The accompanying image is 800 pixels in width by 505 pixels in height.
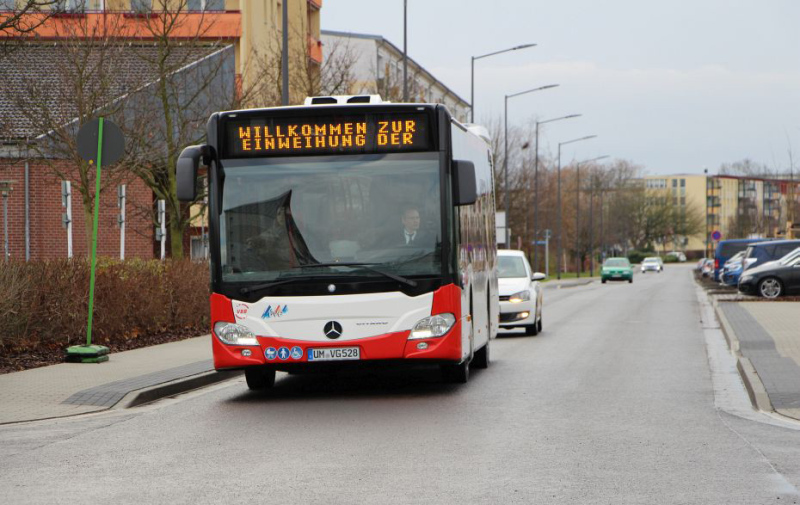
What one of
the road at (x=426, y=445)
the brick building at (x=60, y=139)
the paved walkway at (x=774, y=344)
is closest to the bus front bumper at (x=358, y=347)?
the road at (x=426, y=445)

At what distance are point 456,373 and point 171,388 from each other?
10.1 ft

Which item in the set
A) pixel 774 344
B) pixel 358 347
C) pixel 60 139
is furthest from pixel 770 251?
pixel 358 347

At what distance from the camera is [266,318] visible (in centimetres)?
1275

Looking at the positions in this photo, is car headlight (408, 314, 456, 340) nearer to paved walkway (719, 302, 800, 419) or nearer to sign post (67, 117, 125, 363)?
paved walkway (719, 302, 800, 419)

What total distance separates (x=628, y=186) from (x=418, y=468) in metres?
139

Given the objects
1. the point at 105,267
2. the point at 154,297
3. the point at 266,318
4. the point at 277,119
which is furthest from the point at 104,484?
the point at 154,297

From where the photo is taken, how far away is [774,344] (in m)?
19.1

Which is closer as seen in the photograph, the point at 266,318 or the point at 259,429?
the point at 259,429

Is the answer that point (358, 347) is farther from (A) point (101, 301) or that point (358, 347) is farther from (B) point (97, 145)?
(A) point (101, 301)

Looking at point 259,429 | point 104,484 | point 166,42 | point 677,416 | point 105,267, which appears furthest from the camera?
point 166,42

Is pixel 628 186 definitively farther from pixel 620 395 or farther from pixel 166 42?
pixel 620 395

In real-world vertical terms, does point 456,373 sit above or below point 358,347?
below

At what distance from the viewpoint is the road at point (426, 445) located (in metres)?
7.73

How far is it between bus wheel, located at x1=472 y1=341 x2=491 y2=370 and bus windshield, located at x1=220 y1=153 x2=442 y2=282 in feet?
12.5
